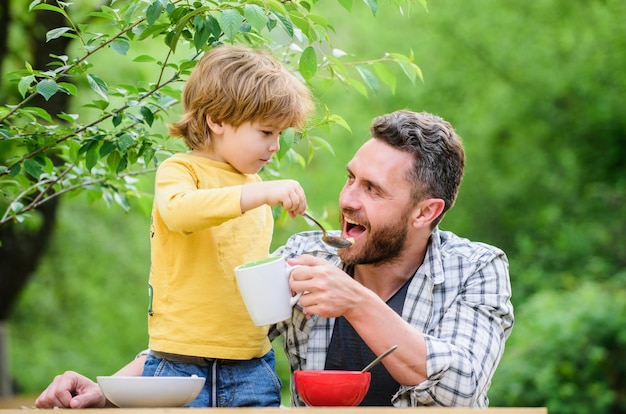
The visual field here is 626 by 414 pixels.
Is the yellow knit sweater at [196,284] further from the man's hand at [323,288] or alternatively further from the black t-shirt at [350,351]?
the black t-shirt at [350,351]

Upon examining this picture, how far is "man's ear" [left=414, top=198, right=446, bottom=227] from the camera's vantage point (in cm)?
261

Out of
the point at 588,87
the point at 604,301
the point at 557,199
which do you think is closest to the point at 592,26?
the point at 588,87

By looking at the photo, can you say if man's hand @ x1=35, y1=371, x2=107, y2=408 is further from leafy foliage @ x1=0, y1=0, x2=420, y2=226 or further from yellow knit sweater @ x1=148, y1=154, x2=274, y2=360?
leafy foliage @ x1=0, y1=0, x2=420, y2=226

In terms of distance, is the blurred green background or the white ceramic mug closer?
the white ceramic mug

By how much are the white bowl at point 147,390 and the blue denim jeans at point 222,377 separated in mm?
273

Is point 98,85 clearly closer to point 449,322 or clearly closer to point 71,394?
point 71,394

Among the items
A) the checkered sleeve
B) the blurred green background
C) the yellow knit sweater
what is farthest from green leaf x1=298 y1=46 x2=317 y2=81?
the blurred green background

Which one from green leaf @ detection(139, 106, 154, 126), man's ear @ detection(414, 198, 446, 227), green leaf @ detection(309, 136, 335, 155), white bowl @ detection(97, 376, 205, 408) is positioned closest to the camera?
white bowl @ detection(97, 376, 205, 408)

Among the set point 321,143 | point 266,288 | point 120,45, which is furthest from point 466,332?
point 120,45

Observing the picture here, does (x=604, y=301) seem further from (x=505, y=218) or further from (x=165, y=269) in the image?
(x=165, y=269)

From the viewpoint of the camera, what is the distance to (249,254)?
2.20m

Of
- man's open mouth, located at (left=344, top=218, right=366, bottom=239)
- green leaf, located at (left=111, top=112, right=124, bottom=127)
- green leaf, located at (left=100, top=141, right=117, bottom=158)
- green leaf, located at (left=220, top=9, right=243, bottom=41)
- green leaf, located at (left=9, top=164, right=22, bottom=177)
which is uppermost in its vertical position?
green leaf, located at (left=220, top=9, right=243, bottom=41)

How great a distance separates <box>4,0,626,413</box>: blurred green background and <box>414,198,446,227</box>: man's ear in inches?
292

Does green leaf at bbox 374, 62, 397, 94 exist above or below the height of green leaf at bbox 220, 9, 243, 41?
below
